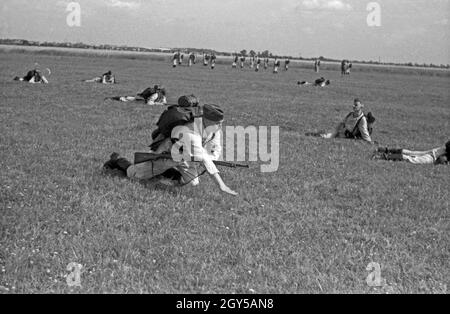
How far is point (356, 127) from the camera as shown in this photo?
51.1 ft

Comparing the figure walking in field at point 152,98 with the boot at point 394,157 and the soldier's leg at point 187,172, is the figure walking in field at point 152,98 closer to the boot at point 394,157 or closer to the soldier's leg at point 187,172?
the boot at point 394,157

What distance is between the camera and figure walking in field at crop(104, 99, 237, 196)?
7.99 meters

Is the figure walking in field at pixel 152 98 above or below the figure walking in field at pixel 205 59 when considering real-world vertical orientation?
below

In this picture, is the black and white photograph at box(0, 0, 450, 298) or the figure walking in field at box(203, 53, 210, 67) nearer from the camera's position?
the black and white photograph at box(0, 0, 450, 298)

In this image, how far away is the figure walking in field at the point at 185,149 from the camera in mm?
7992

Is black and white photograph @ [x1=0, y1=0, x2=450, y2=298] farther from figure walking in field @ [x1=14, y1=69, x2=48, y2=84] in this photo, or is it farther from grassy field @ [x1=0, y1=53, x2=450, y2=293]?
figure walking in field @ [x1=14, y1=69, x2=48, y2=84]

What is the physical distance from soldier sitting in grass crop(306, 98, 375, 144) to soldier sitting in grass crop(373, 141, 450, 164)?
7.49 feet

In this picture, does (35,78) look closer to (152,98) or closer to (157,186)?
(152,98)

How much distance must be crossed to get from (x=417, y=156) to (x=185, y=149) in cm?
715

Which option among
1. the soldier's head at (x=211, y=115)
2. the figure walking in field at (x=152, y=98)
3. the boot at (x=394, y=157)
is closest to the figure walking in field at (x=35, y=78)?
the figure walking in field at (x=152, y=98)

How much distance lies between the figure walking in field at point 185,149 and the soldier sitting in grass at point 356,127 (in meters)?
7.49

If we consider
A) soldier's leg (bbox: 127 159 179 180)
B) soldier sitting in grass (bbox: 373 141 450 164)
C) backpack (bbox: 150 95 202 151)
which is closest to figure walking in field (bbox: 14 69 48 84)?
soldier sitting in grass (bbox: 373 141 450 164)

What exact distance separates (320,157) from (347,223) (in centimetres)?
508
